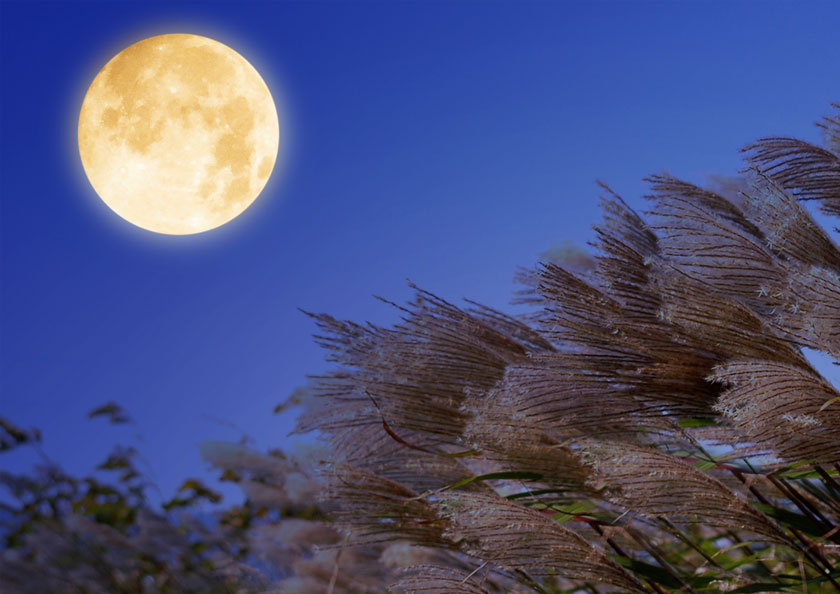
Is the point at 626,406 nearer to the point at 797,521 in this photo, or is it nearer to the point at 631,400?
the point at 631,400

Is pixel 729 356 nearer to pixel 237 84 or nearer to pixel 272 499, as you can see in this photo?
pixel 272 499

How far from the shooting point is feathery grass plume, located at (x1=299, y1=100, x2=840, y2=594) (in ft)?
3.60

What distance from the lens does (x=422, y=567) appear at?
1.28m

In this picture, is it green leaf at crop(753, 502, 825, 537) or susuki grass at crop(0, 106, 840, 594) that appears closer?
susuki grass at crop(0, 106, 840, 594)

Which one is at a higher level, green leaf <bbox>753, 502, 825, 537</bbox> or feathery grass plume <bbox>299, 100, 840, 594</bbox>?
feathery grass plume <bbox>299, 100, 840, 594</bbox>

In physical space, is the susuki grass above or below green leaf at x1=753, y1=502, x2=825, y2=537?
above

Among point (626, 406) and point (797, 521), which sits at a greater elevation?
point (626, 406)

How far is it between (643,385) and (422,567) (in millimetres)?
488

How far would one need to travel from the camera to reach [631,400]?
1268mm

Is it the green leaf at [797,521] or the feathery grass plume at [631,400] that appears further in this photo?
the green leaf at [797,521]

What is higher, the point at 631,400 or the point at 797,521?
the point at 631,400

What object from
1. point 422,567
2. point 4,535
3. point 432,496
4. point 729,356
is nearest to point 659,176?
point 729,356

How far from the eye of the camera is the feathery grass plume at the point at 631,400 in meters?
1.10

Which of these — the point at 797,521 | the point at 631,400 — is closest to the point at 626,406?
the point at 631,400
